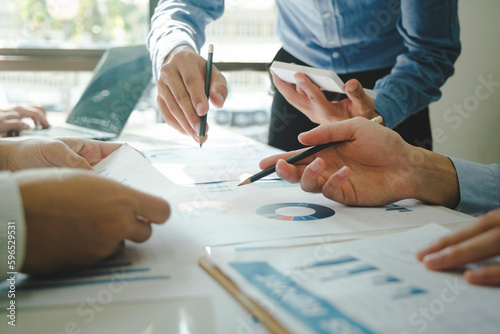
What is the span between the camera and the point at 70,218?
1.41ft

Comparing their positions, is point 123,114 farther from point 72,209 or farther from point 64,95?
point 64,95

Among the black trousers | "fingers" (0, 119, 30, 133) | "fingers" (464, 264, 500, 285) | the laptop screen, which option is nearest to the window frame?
the laptop screen

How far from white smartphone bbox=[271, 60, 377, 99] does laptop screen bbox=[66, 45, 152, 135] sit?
0.58 metres

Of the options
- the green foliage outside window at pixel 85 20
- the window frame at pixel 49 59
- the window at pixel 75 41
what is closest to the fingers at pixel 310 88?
the window at pixel 75 41

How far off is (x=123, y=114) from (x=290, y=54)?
2.01 ft

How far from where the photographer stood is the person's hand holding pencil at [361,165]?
2.39 ft

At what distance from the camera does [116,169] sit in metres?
0.80

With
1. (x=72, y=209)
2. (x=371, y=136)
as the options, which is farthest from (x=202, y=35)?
(x=72, y=209)

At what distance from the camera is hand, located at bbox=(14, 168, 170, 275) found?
42 cm

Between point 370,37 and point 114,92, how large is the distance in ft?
2.84

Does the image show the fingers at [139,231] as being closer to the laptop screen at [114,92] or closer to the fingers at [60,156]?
the fingers at [60,156]

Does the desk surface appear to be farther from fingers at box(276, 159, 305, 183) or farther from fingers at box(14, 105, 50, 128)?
fingers at box(14, 105, 50, 128)

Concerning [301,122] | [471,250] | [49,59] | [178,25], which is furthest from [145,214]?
[49,59]

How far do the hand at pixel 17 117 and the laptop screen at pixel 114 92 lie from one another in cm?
10
